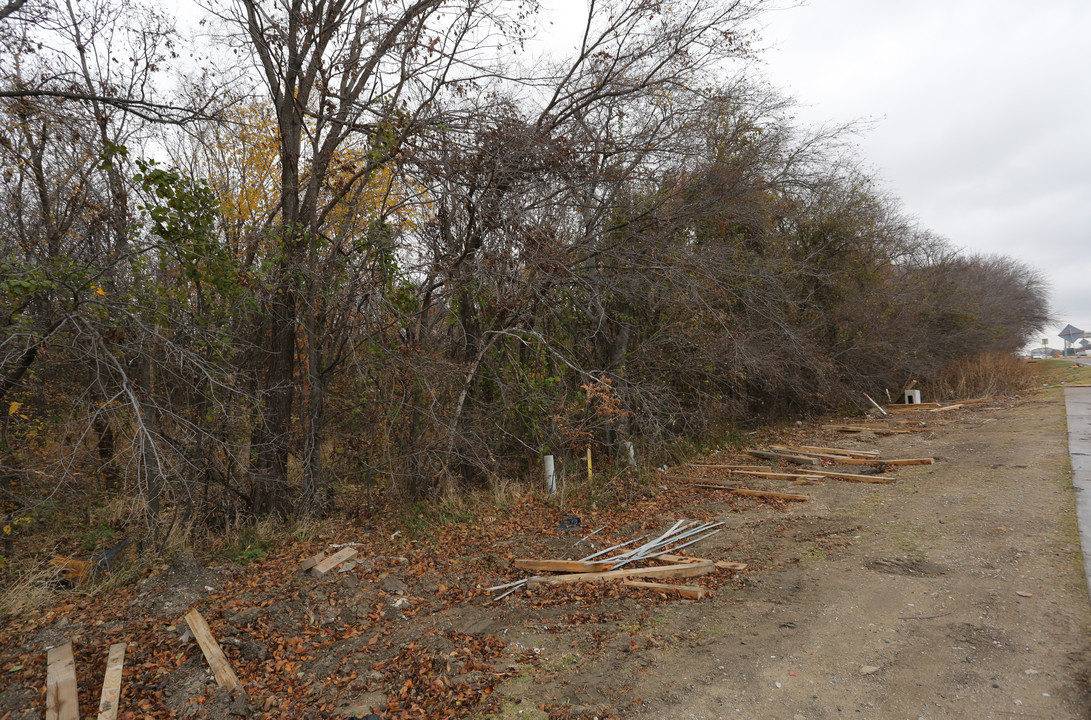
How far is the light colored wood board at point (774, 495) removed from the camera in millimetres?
8320

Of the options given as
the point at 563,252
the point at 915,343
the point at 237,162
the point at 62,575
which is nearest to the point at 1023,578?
the point at 563,252

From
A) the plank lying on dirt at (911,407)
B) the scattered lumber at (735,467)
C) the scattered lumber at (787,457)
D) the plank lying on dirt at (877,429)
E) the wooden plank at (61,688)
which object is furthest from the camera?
the plank lying on dirt at (911,407)

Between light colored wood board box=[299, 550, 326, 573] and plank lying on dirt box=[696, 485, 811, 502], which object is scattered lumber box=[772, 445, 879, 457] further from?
light colored wood board box=[299, 550, 326, 573]

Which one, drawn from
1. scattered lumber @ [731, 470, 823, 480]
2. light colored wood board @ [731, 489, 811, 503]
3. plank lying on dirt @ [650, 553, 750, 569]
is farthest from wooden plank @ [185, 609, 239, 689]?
scattered lumber @ [731, 470, 823, 480]

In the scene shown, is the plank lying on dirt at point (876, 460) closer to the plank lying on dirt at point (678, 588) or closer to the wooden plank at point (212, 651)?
the plank lying on dirt at point (678, 588)

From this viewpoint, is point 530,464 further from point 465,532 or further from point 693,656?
point 693,656

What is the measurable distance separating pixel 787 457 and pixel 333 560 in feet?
27.4

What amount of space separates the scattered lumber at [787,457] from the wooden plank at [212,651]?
9435 mm

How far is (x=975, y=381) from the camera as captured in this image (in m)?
20.5

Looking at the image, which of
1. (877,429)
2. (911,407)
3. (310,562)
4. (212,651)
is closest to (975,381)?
(911,407)

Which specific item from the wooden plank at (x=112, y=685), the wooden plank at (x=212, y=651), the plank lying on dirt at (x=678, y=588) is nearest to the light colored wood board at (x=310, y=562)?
the wooden plank at (x=212, y=651)

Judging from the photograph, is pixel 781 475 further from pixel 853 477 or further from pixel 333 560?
pixel 333 560

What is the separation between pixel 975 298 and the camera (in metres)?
22.9

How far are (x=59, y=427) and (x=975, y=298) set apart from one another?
27395mm
